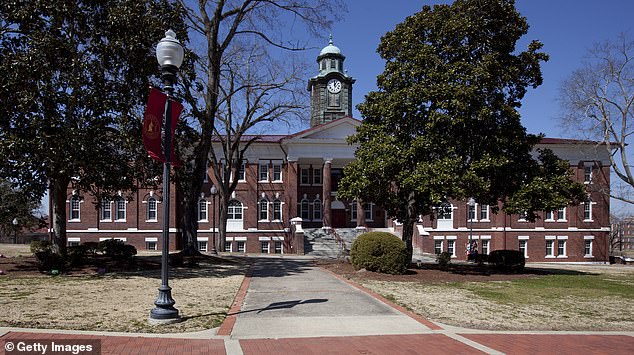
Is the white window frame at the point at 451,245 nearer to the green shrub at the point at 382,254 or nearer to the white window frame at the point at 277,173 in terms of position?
the white window frame at the point at 277,173

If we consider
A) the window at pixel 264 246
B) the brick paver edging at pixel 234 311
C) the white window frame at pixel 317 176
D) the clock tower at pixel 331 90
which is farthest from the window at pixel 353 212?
the brick paver edging at pixel 234 311

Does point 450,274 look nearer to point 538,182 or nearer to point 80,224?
point 538,182

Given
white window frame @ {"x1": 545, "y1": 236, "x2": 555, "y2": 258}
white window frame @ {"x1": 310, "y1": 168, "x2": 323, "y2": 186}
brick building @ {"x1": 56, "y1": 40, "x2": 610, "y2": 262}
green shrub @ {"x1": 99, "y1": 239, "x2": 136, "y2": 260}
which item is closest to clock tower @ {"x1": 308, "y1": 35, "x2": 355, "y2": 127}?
brick building @ {"x1": 56, "y1": 40, "x2": 610, "y2": 262}

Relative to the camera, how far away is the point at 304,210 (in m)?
43.9

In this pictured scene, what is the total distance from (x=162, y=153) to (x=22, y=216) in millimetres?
30254

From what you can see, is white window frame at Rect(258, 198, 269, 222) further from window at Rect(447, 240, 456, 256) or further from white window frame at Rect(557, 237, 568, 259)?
white window frame at Rect(557, 237, 568, 259)

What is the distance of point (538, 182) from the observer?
63.9 ft

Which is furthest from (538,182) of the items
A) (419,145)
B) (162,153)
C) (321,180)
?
(321,180)

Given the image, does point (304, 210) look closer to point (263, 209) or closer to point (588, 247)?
point (263, 209)

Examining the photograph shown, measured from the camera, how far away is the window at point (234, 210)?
4222 cm

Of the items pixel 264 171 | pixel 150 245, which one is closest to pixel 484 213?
pixel 264 171

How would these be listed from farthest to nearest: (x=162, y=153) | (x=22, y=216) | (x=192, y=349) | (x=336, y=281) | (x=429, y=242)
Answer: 1. (x=429, y=242)
2. (x=22, y=216)
3. (x=336, y=281)
4. (x=162, y=153)
5. (x=192, y=349)

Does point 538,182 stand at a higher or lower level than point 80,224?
higher

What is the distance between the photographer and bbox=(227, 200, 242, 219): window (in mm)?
42219
